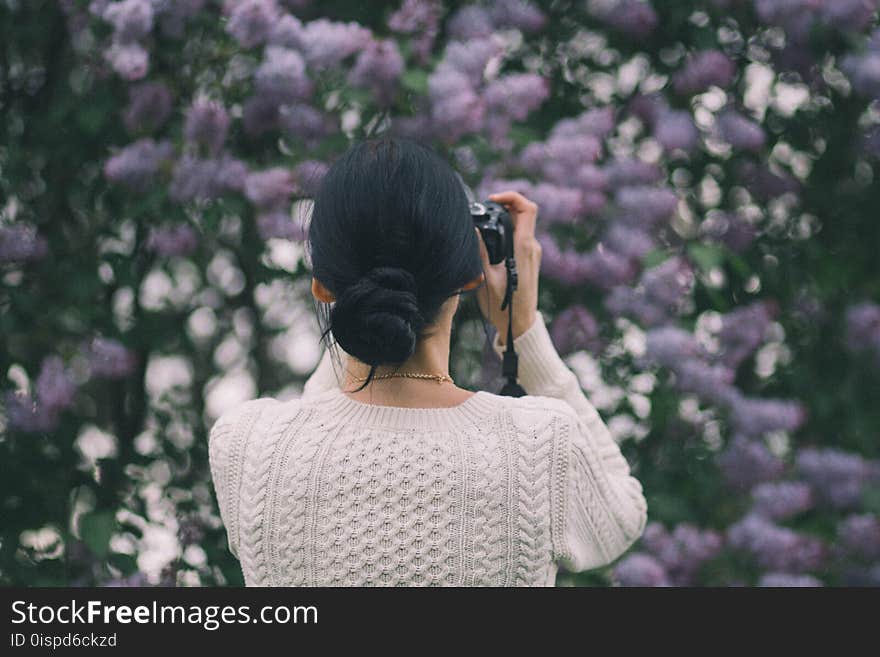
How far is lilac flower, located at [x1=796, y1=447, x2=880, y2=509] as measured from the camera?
7.34 ft

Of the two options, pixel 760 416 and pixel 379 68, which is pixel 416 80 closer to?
pixel 379 68

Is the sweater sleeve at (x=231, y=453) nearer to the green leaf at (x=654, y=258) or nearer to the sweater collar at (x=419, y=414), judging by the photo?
the sweater collar at (x=419, y=414)

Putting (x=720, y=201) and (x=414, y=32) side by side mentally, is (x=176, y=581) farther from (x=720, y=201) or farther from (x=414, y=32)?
(x=720, y=201)

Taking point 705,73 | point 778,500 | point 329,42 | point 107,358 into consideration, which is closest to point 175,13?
point 329,42

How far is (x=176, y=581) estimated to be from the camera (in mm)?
2152

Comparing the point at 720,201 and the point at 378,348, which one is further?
the point at 720,201

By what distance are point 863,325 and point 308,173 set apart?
1186 millimetres

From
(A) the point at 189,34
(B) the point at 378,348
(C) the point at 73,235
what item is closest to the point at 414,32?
(A) the point at 189,34

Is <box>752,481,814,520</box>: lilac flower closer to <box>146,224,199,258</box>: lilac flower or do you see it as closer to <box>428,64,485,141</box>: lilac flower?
<box>428,64,485,141</box>: lilac flower

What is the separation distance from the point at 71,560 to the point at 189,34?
1.06 m

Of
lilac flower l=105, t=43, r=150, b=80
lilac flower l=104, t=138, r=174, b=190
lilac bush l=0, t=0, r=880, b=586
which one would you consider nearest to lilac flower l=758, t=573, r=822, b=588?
lilac bush l=0, t=0, r=880, b=586

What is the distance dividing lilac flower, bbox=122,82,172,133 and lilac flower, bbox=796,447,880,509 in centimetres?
146

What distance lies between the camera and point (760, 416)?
2.14m

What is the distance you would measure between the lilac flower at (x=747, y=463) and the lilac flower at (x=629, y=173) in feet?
1.78
